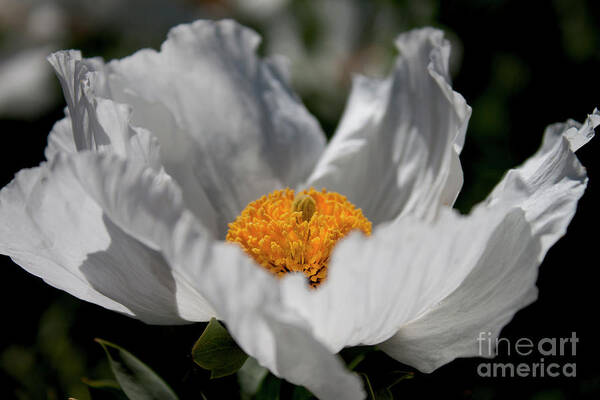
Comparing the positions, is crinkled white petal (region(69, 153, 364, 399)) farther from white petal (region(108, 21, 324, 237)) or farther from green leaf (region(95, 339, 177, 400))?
white petal (region(108, 21, 324, 237))

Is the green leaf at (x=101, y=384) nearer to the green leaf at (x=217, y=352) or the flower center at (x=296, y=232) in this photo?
the green leaf at (x=217, y=352)

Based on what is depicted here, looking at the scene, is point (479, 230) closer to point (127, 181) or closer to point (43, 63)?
point (127, 181)

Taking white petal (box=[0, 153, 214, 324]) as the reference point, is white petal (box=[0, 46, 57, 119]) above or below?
above

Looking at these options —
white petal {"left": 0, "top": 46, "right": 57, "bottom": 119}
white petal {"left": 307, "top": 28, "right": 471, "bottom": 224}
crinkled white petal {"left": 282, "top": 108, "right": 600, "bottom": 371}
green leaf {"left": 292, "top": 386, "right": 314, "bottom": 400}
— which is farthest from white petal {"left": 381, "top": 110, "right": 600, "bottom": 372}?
white petal {"left": 0, "top": 46, "right": 57, "bottom": 119}

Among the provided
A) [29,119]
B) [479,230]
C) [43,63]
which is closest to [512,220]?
[479,230]

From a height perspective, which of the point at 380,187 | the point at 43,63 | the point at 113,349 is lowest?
the point at 113,349
